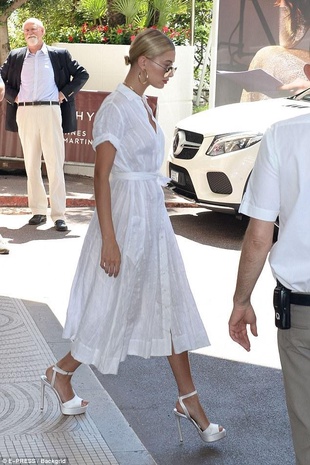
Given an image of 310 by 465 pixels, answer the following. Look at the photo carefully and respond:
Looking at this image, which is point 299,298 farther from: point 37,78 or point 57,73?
point 57,73

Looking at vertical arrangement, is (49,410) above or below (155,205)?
below

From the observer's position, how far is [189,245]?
10.2m

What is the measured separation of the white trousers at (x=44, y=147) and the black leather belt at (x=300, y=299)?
7.63 m

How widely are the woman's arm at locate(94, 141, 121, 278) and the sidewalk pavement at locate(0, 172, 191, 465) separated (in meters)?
0.85

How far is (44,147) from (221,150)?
2019 mm

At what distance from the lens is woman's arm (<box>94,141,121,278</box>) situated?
16.0ft

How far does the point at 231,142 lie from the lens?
1035cm

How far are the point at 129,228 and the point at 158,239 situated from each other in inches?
6.4

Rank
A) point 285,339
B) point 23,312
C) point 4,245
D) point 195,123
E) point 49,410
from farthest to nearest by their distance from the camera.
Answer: point 195,123 < point 4,245 < point 23,312 < point 49,410 < point 285,339

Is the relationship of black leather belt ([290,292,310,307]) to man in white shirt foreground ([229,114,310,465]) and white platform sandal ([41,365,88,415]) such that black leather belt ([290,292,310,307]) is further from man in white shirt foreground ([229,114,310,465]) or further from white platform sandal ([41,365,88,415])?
white platform sandal ([41,365,88,415])

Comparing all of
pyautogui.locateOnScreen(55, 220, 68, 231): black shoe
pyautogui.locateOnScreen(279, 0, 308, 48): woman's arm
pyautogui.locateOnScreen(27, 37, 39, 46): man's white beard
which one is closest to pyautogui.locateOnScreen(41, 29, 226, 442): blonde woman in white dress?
pyautogui.locateOnScreen(55, 220, 68, 231): black shoe

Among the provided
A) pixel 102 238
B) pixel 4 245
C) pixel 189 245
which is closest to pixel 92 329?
pixel 102 238

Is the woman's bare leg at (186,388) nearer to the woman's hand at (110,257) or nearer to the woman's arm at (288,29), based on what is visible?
the woman's hand at (110,257)

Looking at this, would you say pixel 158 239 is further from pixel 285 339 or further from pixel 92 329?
pixel 285 339
